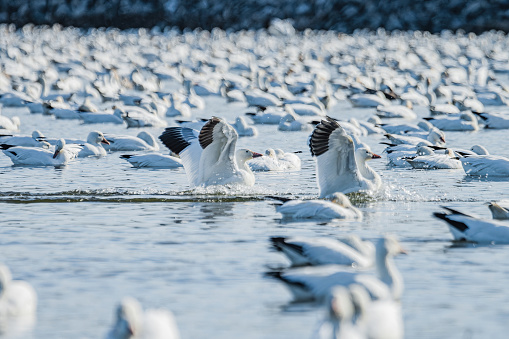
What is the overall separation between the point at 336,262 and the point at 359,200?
4.72 meters

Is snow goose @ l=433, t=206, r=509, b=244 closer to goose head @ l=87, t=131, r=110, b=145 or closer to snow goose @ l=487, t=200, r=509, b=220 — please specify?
snow goose @ l=487, t=200, r=509, b=220

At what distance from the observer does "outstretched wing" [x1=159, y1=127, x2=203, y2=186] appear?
48.6 feet

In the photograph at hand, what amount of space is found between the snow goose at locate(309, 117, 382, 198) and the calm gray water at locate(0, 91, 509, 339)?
0.26 metres

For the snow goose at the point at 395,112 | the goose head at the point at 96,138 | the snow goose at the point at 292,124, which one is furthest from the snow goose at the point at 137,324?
the snow goose at the point at 395,112

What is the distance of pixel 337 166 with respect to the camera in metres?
→ 13.6

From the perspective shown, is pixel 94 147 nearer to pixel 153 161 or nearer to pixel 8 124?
pixel 153 161

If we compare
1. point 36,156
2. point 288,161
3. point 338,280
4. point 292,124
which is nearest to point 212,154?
point 288,161

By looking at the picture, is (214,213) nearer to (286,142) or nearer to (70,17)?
(286,142)

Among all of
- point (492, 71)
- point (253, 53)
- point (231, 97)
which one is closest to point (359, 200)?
point (231, 97)

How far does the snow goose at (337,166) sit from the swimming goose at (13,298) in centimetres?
572

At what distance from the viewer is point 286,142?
22172 millimetres

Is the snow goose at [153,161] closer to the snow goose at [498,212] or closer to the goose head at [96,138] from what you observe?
the goose head at [96,138]

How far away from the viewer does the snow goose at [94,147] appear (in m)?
19.2

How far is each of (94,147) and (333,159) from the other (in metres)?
6.92
